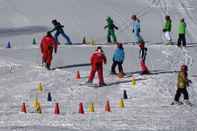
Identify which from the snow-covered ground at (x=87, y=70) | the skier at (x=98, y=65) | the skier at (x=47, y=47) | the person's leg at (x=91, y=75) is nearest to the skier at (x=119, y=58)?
the snow-covered ground at (x=87, y=70)

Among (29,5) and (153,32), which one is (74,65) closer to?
(153,32)

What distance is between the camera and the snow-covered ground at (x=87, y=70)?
2250 centimetres

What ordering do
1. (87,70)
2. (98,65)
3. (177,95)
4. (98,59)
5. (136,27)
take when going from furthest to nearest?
(136,27)
(87,70)
(98,65)
(98,59)
(177,95)

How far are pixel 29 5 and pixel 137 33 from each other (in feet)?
41.4

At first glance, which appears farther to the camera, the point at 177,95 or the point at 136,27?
the point at 136,27

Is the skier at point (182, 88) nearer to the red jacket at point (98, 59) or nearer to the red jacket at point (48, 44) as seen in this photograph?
the red jacket at point (98, 59)

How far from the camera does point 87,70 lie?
102 ft

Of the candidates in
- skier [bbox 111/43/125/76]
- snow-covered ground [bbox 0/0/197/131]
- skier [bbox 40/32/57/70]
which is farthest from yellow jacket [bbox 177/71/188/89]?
skier [bbox 40/32/57/70]

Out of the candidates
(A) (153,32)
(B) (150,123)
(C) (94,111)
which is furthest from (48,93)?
(A) (153,32)

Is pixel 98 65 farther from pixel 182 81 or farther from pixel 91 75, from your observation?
pixel 182 81

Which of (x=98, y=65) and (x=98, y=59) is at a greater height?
(x=98, y=59)

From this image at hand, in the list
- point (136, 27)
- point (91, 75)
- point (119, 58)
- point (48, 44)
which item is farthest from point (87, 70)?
point (136, 27)

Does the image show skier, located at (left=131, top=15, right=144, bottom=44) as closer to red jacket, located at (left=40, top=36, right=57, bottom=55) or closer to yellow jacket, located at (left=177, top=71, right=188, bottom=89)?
red jacket, located at (left=40, top=36, right=57, bottom=55)

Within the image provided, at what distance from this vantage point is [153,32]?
4219 cm
